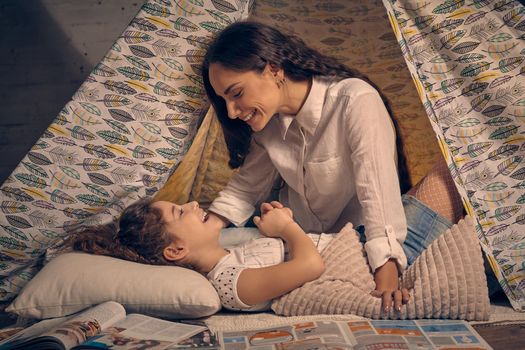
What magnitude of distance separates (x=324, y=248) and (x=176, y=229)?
1.37 feet

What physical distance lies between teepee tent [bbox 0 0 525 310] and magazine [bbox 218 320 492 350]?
→ 357 mm

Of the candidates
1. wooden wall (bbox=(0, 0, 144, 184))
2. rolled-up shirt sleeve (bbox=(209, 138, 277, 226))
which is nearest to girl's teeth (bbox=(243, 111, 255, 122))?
rolled-up shirt sleeve (bbox=(209, 138, 277, 226))

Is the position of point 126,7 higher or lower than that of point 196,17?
higher

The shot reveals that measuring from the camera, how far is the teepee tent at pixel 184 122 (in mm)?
1841

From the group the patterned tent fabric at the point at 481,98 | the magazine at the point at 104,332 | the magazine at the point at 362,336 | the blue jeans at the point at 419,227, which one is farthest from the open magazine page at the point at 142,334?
the patterned tent fabric at the point at 481,98

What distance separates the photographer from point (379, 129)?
1801 mm

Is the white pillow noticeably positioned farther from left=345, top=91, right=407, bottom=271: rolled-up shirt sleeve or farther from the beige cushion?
left=345, top=91, right=407, bottom=271: rolled-up shirt sleeve

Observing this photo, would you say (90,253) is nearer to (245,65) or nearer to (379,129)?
(245,65)

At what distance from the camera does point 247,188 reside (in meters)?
2.22

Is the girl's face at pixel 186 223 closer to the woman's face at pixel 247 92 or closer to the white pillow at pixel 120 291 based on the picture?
the white pillow at pixel 120 291

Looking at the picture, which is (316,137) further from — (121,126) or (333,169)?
(121,126)

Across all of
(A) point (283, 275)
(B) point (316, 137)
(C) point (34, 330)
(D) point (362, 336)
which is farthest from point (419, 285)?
(C) point (34, 330)

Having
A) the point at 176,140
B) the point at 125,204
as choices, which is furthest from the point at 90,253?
the point at 176,140

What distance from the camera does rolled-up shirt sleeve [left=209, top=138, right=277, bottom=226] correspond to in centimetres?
217
